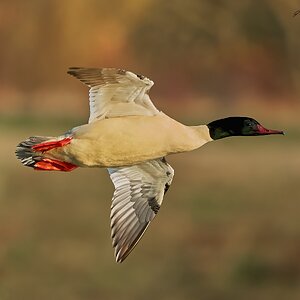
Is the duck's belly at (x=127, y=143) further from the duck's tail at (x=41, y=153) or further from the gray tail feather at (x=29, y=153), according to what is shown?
the gray tail feather at (x=29, y=153)

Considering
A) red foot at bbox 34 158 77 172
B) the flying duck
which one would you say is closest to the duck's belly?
the flying duck

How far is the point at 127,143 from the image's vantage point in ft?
11.8

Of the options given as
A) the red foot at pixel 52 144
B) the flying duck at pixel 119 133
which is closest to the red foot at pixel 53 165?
the flying duck at pixel 119 133

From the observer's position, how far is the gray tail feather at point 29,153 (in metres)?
3.84

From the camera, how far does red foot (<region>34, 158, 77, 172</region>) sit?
12.4 feet

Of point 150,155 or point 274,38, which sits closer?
point 150,155

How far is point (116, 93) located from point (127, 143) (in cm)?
17

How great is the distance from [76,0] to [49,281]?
3.25m

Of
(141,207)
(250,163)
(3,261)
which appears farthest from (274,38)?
(141,207)

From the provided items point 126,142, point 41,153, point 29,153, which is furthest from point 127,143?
point 29,153

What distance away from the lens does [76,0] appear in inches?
395

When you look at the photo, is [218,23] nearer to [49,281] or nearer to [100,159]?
[49,281]

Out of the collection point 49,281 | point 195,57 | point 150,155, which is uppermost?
point 195,57

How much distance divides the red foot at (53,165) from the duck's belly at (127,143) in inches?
6.0
